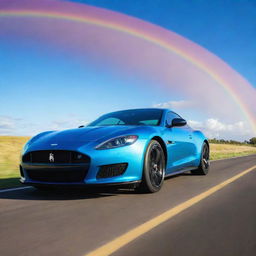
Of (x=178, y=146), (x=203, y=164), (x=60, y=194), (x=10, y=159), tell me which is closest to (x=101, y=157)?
(x=60, y=194)

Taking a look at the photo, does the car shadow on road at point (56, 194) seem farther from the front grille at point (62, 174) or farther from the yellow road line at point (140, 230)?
the yellow road line at point (140, 230)

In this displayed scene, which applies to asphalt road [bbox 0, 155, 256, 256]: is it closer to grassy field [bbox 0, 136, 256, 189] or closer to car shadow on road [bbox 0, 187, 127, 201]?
car shadow on road [bbox 0, 187, 127, 201]

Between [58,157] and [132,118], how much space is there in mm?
2146

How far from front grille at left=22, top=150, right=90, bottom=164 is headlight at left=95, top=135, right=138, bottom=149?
0.27m

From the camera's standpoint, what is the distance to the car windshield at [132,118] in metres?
5.92

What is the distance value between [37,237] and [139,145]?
7.46ft

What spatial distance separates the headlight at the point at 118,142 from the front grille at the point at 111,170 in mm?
265

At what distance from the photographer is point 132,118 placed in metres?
6.14

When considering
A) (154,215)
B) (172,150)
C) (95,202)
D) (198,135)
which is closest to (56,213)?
(95,202)

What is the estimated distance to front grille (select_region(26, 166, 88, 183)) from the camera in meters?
4.22

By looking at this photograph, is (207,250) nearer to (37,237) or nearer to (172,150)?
(37,237)

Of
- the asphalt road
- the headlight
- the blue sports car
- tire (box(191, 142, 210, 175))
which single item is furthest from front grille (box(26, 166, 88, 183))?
tire (box(191, 142, 210, 175))

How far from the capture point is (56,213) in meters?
3.48

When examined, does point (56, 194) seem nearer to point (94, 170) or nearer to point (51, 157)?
point (51, 157)
